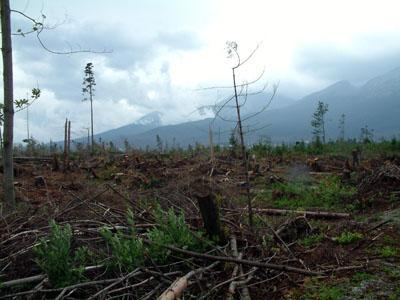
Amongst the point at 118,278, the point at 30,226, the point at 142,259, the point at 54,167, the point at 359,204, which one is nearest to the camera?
the point at 118,278

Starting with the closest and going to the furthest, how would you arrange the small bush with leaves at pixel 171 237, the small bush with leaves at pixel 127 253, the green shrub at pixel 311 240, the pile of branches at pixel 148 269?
the pile of branches at pixel 148 269
the small bush with leaves at pixel 127 253
the small bush with leaves at pixel 171 237
the green shrub at pixel 311 240

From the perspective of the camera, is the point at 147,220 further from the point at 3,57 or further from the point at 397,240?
the point at 3,57

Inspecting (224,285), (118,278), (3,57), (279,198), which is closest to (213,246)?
(224,285)

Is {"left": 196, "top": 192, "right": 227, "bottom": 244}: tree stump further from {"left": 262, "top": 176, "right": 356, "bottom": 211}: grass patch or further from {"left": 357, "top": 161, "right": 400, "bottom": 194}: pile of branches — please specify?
{"left": 357, "top": 161, "right": 400, "bottom": 194}: pile of branches

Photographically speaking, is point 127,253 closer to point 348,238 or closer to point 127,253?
point 127,253

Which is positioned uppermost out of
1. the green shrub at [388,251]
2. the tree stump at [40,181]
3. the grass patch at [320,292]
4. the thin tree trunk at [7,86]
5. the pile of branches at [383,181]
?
the thin tree trunk at [7,86]

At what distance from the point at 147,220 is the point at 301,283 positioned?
180 cm

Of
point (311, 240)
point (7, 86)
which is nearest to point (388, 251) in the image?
point (311, 240)

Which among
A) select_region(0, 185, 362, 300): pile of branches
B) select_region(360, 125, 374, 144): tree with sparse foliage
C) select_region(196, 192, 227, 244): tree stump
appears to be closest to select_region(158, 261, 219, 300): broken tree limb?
select_region(0, 185, 362, 300): pile of branches

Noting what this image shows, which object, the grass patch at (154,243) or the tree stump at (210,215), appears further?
the tree stump at (210,215)

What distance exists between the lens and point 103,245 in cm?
477

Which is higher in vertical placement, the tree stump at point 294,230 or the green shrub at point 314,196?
the green shrub at point 314,196

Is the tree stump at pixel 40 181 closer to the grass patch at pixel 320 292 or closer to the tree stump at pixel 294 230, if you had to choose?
the tree stump at pixel 294 230

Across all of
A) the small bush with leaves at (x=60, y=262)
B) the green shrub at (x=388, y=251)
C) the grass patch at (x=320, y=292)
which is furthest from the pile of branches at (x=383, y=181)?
the small bush with leaves at (x=60, y=262)
